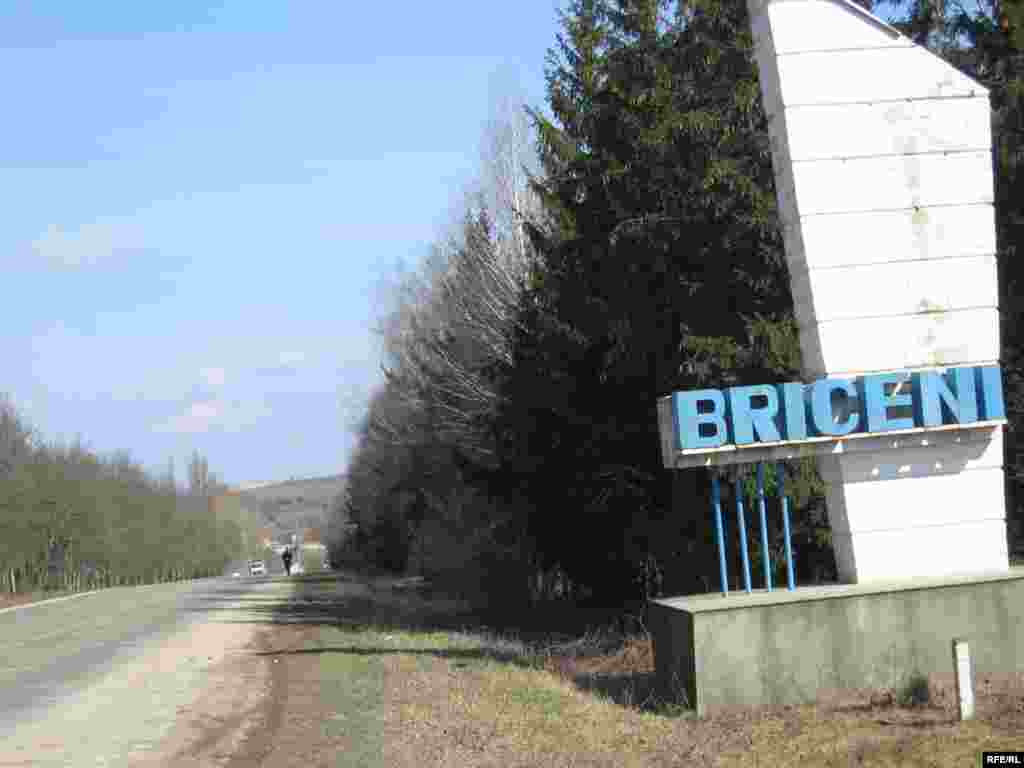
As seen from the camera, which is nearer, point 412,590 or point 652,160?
point 652,160

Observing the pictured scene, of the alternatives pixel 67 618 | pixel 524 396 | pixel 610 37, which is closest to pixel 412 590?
pixel 67 618

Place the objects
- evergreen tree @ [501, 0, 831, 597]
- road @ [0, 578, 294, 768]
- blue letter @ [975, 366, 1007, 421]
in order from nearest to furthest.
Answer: road @ [0, 578, 294, 768], blue letter @ [975, 366, 1007, 421], evergreen tree @ [501, 0, 831, 597]

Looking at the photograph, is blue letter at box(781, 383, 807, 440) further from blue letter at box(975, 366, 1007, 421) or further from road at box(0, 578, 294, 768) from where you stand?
road at box(0, 578, 294, 768)

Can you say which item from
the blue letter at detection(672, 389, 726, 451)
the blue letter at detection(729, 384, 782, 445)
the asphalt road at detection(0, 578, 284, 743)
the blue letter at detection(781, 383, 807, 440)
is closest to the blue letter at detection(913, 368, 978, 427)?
the blue letter at detection(781, 383, 807, 440)

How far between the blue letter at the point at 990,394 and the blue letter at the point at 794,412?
1906mm

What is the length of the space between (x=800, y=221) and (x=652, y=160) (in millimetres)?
6660

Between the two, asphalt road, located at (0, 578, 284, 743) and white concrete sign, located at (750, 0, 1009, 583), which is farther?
asphalt road, located at (0, 578, 284, 743)

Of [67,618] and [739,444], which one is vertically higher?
[739,444]

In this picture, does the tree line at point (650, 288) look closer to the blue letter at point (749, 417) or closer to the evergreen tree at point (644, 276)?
the evergreen tree at point (644, 276)

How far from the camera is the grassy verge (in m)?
10.2

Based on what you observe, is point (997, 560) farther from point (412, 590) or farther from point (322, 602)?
point (412, 590)

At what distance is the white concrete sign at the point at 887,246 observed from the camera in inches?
520

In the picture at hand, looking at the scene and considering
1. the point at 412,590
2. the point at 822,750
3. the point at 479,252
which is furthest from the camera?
the point at 412,590

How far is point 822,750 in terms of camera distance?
1022 centimetres
